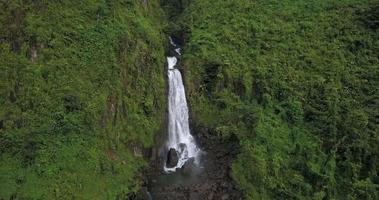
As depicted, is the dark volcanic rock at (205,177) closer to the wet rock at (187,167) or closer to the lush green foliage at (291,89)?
the wet rock at (187,167)

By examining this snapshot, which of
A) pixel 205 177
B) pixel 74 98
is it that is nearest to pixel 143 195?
pixel 205 177

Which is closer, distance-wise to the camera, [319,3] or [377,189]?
[377,189]

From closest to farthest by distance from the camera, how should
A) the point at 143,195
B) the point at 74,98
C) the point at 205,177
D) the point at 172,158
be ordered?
the point at 143,195, the point at 74,98, the point at 205,177, the point at 172,158

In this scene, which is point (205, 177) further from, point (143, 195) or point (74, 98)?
point (74, 98)

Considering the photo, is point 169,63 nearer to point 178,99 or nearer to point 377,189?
point 178,99

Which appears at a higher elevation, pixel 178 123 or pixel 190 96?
pixel 190 96

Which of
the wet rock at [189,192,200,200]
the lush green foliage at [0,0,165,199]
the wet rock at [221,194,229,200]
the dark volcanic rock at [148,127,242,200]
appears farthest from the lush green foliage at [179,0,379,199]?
the lush green foliage at [0,0,165,199]

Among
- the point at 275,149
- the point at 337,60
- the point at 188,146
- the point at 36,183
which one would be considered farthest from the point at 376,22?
the point at 36,183
